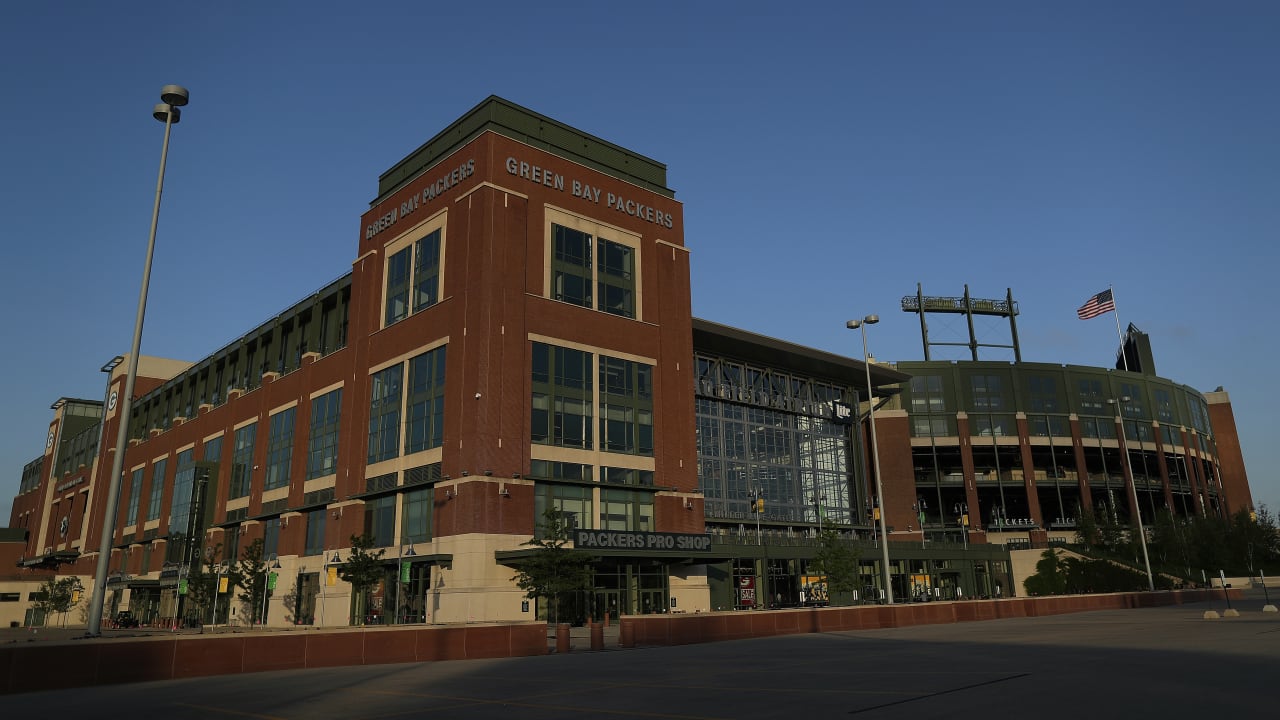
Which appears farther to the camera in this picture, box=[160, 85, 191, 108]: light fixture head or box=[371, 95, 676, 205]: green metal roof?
box=[371, 95, 676, 205]: green metal roof

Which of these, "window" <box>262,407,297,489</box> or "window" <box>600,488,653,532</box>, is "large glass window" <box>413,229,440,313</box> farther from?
"window" <box>262,407,297,489</box>

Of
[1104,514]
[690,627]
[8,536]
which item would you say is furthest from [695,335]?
[8,536]

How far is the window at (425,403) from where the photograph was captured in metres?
54.6

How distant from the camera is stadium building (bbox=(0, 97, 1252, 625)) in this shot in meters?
52.4

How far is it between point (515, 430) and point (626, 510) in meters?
9.70

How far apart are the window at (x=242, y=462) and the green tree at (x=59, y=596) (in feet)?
112

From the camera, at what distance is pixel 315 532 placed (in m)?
64.3

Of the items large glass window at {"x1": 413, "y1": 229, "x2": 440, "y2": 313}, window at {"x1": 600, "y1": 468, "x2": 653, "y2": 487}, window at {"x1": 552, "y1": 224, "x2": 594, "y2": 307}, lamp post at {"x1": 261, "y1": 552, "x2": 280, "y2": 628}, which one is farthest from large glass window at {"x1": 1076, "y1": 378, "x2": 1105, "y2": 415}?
lamp post at {"x1": 261, "y1": 552, "x2": 280, "y2": 628}

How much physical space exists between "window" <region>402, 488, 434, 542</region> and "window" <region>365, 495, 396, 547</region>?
4.85 ft

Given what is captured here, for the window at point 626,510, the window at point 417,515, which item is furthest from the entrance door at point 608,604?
the window at point 417,515

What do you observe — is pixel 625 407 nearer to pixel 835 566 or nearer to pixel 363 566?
pixel 835 566

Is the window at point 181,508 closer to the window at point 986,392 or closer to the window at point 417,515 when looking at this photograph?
the window at point 417,515

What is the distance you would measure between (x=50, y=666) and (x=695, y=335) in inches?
2380

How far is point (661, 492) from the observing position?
191 feet
